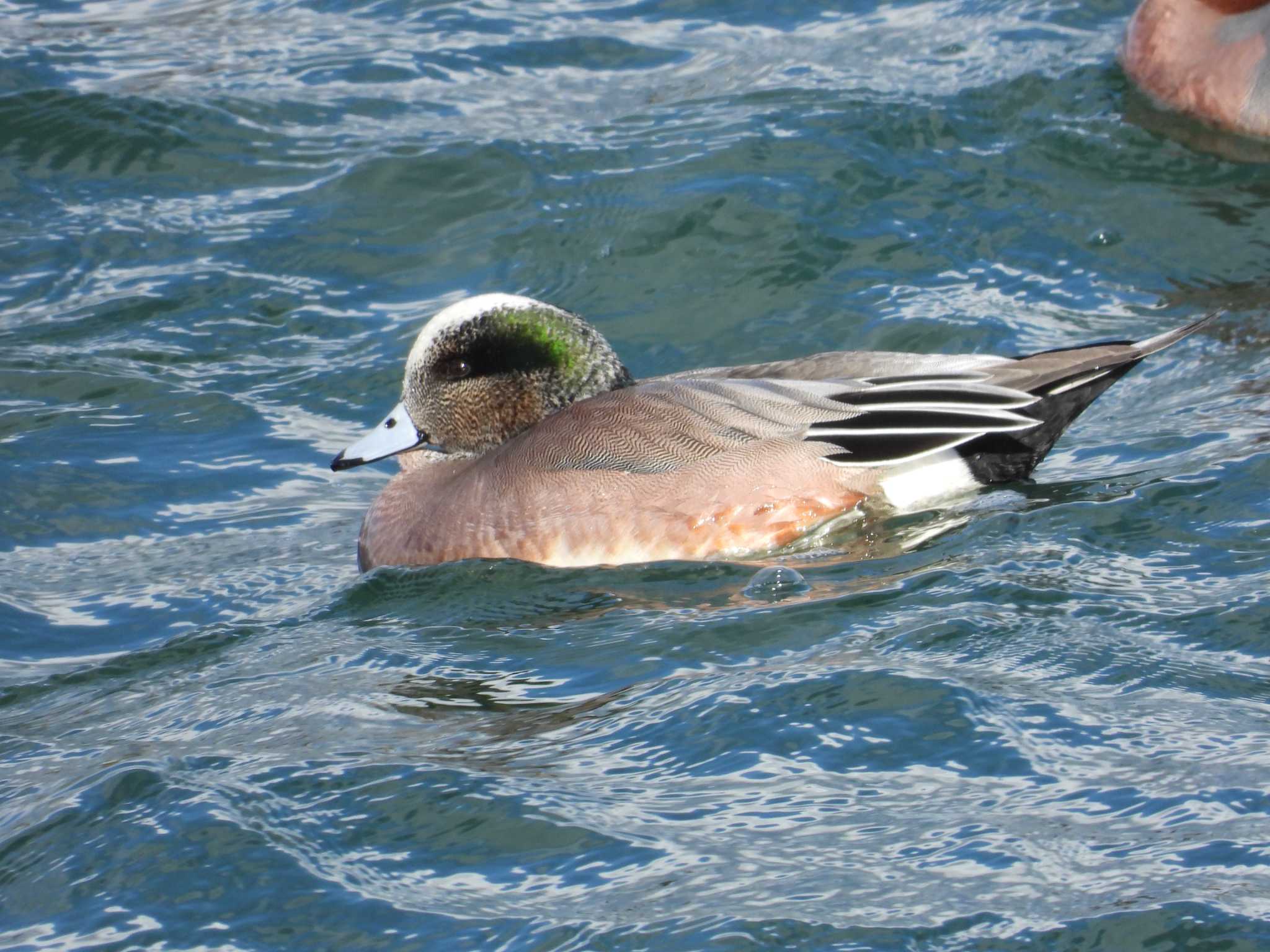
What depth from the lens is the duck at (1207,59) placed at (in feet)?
28.4

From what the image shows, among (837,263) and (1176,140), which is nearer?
(837,263)

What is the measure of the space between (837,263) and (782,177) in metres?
0.74

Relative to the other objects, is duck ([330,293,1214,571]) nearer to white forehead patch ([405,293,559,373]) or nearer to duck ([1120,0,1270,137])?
white forehead patch ([405,293,559,373])

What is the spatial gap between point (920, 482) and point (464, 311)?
1549 millimetres

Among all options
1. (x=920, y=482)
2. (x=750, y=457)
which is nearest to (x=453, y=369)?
(x=750, y=457)

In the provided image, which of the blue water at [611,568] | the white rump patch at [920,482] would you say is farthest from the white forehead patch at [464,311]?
the white rump patch at [920,482]

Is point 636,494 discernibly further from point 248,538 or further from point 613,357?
point 248,538

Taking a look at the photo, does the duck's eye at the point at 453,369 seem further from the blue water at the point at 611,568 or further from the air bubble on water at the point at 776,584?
the air bubble on water at the point at 776,584

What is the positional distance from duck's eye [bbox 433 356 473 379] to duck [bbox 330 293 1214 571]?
31 centimetres

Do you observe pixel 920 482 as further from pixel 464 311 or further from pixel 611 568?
pixel 464 311

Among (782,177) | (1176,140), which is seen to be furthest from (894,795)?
(1176,140)

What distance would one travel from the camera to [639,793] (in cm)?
375

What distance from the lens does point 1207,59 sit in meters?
8.87

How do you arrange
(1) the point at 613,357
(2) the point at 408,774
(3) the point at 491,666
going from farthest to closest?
(1) the point at 613,357
(3) the point at 491,666
(2) the point at 408,774
